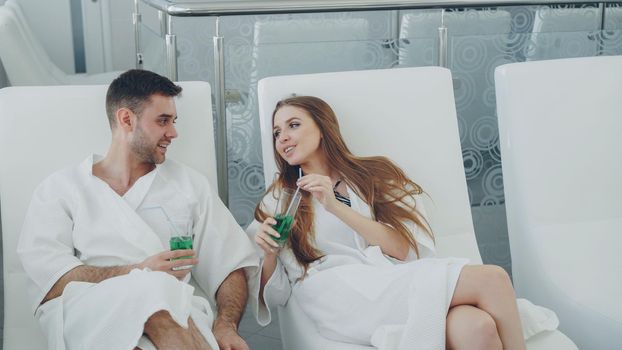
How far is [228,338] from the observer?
83.3 inches

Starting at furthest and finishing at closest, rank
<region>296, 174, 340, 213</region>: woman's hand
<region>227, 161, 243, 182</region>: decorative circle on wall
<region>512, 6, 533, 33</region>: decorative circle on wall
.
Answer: <region>512, 6, 533, 33</region>: decorative circle on wall → <region>227, 161, 243, 182</region>: decorative circle on wall → <region>296, 174, 340, 213</region>: woman's hand

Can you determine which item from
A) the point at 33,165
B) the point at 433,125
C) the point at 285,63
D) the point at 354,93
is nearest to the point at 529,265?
the point at 433,125

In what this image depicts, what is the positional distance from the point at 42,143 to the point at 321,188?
790 mm

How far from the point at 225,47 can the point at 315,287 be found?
1.02 meters

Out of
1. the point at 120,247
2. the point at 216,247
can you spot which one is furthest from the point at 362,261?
the point at 120,247

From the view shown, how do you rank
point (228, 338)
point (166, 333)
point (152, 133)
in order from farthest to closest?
point (152, 133) → point (228, 338) → point (166, 333)

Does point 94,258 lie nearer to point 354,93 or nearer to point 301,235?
point 301,235

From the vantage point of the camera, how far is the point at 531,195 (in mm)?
2645

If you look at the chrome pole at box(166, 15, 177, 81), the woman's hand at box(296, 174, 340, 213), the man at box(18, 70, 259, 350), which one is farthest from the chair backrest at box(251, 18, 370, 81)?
the woman's hand at box(296, 174, 340, 213)

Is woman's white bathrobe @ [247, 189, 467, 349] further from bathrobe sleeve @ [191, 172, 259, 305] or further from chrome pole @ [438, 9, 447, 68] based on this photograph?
chrome pole @ [438, 9, 447, 68]

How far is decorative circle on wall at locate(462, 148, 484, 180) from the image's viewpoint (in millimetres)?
3207

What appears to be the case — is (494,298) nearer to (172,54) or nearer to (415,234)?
(415,234)

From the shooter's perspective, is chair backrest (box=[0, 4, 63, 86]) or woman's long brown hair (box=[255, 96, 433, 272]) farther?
chair backrest (box=[0, 4, 63, 86])

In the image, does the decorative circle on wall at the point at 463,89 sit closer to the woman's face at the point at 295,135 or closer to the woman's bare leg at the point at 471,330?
the woman's face at the point at 295,135
